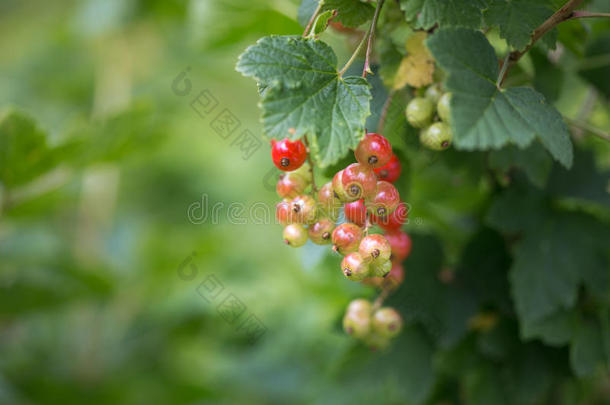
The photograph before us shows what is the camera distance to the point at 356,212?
2.56 feet

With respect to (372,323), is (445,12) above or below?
above

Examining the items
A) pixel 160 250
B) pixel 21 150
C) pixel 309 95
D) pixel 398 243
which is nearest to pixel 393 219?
pixel 398 243

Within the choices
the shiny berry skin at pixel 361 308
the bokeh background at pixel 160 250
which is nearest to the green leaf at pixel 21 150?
the bokeh background at pixel 160 250

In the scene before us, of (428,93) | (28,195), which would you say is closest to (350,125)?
(428,93)

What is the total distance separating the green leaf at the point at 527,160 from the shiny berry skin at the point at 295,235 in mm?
436

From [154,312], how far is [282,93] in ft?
5.06

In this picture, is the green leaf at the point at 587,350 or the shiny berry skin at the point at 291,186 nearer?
the shiny berry skin at the point at 291,186

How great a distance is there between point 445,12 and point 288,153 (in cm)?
29

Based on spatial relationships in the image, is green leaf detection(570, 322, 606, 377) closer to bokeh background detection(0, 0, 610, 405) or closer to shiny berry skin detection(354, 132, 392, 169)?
bokeh background detection(0, 0, 610, 405)

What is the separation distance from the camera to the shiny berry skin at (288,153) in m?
0.76

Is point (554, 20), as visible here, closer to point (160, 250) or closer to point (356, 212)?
point (356, 212)

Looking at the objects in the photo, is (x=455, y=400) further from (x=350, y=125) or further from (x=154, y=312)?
(x=154, y=312)

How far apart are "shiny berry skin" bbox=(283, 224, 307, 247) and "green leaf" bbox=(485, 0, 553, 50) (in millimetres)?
392

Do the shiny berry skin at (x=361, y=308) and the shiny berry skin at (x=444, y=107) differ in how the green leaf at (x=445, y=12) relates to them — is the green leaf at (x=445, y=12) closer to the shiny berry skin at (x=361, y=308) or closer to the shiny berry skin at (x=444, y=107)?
the shiny berry skin at (x=444, y=107)
